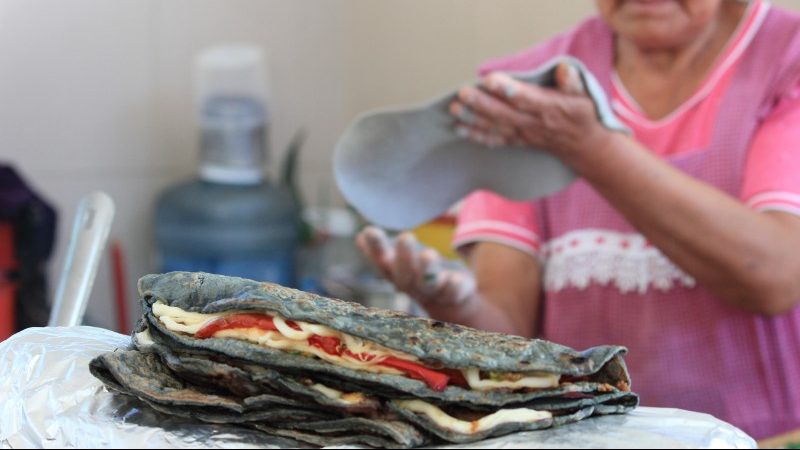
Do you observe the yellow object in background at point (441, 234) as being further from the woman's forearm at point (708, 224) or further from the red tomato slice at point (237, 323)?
the red tomato slice at point (237, 323)

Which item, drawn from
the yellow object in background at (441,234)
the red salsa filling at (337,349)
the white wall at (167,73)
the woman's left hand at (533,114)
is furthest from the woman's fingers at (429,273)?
the white wall at (167,73)

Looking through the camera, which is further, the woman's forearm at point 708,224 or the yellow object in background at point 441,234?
the yellow object in background at point 441,234

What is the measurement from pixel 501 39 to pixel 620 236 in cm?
140

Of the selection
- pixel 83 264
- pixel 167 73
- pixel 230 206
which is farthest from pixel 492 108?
pixel 167 73

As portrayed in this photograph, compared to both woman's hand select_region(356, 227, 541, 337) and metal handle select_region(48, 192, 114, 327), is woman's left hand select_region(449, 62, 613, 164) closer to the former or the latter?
woman's hand select_region(356, 227, 541, 337)

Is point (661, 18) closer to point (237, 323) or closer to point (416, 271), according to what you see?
point (416, 271)

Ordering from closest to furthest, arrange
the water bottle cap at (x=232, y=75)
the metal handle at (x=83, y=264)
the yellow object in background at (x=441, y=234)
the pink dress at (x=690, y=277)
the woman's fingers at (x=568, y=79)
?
the metal handle at (x=83, y=264) → the woman's fingers at (x=568, y=79) → the pink dress at (x=690, y=277) → the yellow object in background at (x=441, y=234) → the water bottle cap at (x=232, y=75)

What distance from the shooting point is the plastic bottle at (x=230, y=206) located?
2912 mm

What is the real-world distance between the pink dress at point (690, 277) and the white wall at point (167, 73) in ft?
3.89

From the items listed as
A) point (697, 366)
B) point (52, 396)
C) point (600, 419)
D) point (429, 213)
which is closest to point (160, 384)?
point (52, 396)

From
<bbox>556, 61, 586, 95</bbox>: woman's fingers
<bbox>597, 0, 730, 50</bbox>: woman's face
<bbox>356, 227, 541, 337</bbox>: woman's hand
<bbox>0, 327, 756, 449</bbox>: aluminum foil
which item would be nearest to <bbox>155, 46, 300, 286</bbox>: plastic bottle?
<bbox>356, 227, 541, 337</bbox>: woman's hand

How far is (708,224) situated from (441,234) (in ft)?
3.99

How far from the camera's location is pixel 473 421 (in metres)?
0.61

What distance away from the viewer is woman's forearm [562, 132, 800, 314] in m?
1.24
